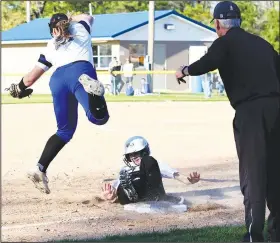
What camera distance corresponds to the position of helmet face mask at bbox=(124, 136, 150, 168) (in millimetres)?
8422

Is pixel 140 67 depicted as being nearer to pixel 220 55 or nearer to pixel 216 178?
pixel 216 178

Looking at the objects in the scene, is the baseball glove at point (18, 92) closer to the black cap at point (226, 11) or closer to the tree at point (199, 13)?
the black cap at point (226, 11)

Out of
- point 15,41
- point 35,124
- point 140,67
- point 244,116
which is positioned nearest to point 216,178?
point 244,116

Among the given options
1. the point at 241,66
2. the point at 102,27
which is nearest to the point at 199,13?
the point at 102,27

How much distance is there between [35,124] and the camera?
1859 centimetres

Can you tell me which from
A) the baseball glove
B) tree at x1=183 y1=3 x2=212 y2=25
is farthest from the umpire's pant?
tree at x1=183 y1=3 x2=212 y2=25

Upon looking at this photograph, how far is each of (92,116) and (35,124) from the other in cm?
1125

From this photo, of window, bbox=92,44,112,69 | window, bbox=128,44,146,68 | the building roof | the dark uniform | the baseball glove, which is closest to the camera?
the baseball glove

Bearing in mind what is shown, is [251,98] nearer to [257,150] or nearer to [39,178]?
Answer: [257,150]

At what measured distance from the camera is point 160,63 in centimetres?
4203

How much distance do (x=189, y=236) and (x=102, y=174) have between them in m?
4.22

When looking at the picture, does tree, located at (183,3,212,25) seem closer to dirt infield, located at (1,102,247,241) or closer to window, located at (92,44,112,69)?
window, located at (92,44,112,69)

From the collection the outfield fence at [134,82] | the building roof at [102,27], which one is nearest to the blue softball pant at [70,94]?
the building roof at [102,27]

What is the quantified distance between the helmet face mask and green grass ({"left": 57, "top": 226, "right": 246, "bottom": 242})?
1.62 meters
